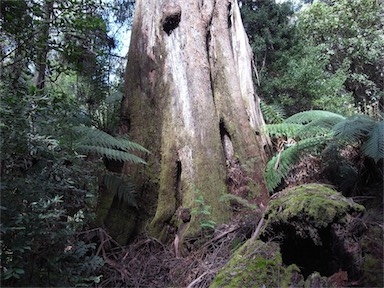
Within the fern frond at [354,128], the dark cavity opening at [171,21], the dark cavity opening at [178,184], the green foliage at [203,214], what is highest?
the dark cavity opening at [171,21]

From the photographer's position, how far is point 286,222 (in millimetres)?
2332

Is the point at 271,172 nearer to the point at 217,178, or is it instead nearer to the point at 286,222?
the point at 217,178

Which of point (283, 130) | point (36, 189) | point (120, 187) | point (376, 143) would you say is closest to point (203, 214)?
point (120, 187)

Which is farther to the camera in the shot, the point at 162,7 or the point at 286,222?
the point at 162,7

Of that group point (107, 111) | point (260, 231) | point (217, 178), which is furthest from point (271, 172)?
point (107, 111)

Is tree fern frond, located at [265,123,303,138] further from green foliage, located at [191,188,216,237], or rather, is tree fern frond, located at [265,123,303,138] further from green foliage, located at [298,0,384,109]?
green foliage, located at [298,0,384,109]

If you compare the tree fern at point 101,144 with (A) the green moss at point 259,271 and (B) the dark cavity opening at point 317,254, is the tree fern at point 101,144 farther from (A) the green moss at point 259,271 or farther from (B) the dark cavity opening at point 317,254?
(B) the dark cavity opening at point 317,254

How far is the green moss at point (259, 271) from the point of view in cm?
209

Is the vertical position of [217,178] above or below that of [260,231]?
above

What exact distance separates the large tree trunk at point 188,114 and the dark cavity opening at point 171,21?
1 centimetres

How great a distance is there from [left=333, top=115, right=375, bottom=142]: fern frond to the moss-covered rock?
1282 millimetres

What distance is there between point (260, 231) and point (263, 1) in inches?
381

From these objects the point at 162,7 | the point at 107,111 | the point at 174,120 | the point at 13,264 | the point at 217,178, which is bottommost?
the point at 13,264

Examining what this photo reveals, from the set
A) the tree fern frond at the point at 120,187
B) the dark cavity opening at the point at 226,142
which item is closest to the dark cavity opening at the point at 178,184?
the tree fern frond at the point at 120,187
